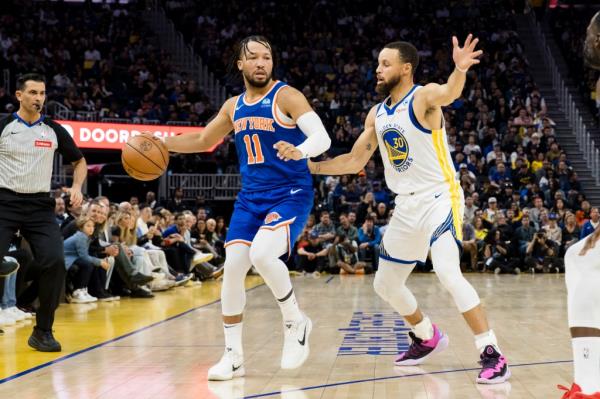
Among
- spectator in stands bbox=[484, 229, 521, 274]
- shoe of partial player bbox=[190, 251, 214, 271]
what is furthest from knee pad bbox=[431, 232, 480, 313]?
spectator in stands bbox=[484, 229, 521, 274]

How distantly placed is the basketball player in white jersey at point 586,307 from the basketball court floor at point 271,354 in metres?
1.34

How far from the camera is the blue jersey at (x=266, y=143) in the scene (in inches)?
209

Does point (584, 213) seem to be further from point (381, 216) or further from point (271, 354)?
point (271, 354)

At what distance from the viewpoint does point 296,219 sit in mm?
5332

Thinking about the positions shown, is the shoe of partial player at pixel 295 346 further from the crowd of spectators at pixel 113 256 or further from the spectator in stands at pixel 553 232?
the spectator in stands at pixel 553 232

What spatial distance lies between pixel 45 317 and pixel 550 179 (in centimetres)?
1594

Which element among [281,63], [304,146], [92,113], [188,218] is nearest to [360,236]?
[188,218]

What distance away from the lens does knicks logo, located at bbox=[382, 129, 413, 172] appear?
553cm

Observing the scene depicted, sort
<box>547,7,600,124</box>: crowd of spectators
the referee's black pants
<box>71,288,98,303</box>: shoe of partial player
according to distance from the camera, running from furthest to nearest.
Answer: <box>547,7,600,124</box>: crowd of spectators → <box>71,288,98,303</box>: shoe of partial player → the referee's black pants

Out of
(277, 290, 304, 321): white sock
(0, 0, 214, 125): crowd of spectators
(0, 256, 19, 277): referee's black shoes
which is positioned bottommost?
(0, 256, 19, 277): referee's black shoes

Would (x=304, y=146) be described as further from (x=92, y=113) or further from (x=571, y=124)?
(x=571, y=124)

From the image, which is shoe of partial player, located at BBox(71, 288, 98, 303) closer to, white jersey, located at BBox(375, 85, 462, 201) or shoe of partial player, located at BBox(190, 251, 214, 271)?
shoe of partial player, located at BBox(190, 251, 214, 271)

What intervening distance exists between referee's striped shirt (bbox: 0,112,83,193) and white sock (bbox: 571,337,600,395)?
442 centimetres

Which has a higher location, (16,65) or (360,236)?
(16,65)
